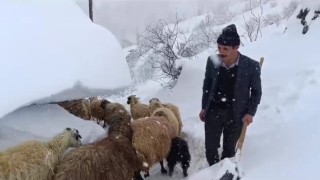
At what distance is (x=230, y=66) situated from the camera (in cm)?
595

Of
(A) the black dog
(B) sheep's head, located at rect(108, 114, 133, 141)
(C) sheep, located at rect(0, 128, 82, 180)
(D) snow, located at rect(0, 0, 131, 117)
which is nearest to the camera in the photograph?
(C) sheep, located at rect(0, 128, 82, 180)

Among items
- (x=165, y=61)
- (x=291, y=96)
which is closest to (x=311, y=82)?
(x=291, y=96)

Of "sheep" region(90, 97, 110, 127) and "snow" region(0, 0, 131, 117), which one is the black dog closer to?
"snow" region(0, 0, 131, 117)

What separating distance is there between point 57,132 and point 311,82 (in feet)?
16.1

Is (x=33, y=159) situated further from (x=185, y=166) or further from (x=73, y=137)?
(x=185, y=166)

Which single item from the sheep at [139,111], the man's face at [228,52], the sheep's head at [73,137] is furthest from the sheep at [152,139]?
the sheep at [139,111]

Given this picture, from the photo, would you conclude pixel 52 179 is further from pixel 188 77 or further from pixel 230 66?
pixel 188 77

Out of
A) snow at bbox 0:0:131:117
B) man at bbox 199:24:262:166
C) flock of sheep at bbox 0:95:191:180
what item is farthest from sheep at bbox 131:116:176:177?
man at bbox 199:24:262:166

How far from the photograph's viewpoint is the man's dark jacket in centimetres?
588

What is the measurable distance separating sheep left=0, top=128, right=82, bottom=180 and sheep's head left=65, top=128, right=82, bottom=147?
8cm

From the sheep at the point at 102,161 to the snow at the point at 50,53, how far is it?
0.90 m

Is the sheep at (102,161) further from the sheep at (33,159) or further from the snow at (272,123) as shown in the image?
the snow at (272,123)

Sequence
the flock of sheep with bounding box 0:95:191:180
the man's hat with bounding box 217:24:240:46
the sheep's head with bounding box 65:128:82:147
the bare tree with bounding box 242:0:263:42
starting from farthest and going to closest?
the bare tree with bounding box 242:0:263:42 < the sheep's head with bounding box 65:128:82:147 < the man's hat with bounding box 217:24:240:46 < the flock of sheep with bounding box 0:95:191:180

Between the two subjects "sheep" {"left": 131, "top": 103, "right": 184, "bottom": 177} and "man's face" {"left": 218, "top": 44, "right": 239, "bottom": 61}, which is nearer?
"man's face" {"left": 218, "top": 44, "right": 239, "bottom": 61}
